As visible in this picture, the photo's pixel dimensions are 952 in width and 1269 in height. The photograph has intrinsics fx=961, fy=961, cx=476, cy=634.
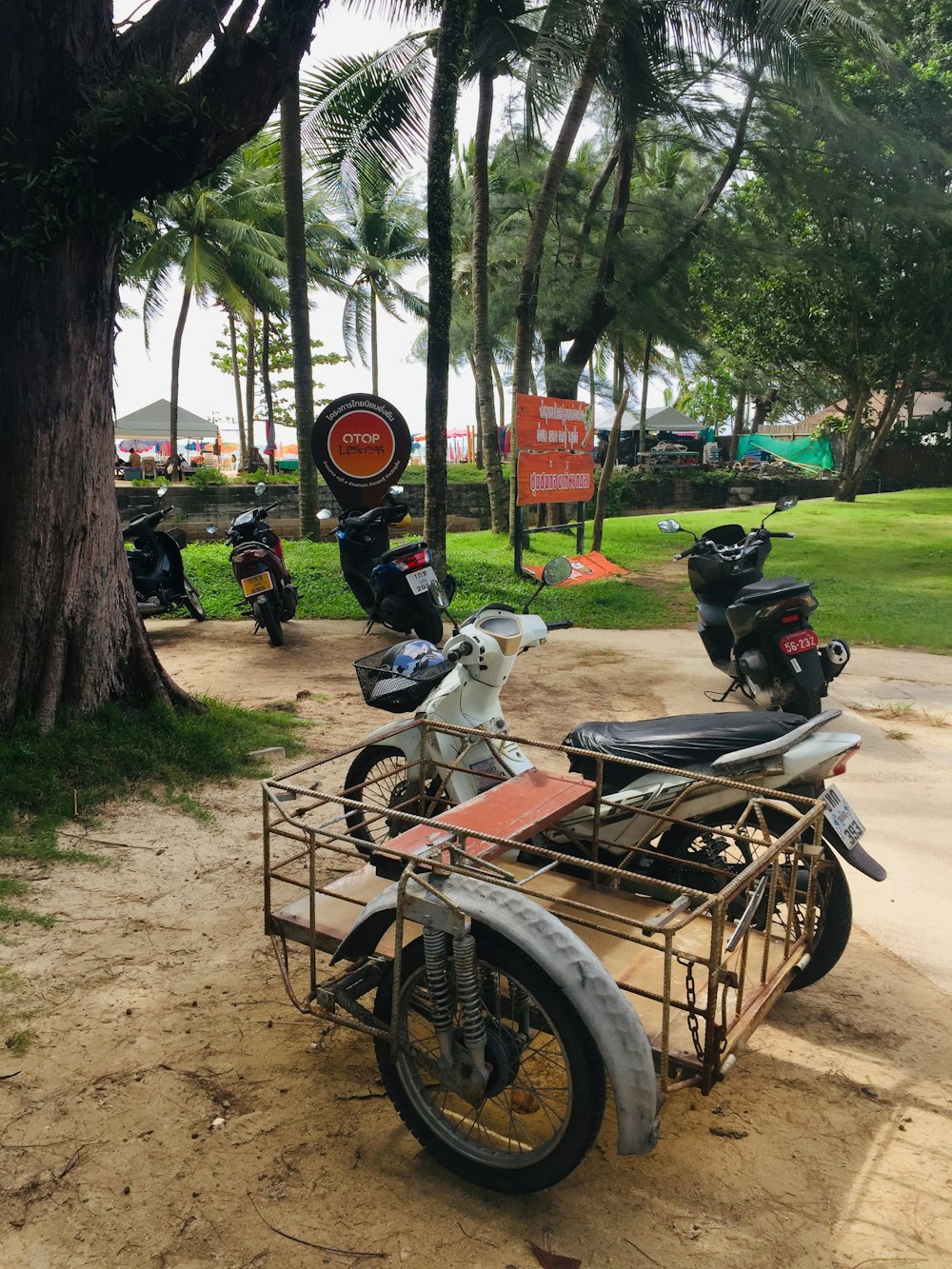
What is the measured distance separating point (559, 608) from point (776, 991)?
7988mm

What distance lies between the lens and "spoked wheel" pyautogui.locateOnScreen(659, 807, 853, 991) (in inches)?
113

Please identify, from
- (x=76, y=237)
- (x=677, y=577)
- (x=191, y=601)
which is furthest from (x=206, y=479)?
(x=76, y=237)

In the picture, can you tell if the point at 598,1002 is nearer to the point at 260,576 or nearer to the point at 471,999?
the point at 471,999

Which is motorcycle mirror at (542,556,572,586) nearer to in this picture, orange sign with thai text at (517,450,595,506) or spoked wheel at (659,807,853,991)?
spoked wheel at (659,807,853,991)

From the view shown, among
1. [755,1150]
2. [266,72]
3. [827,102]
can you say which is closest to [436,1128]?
[755,1150]

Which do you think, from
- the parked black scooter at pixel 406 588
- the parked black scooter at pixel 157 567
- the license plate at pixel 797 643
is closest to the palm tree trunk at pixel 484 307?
the parked black scooter at pixel 157 567

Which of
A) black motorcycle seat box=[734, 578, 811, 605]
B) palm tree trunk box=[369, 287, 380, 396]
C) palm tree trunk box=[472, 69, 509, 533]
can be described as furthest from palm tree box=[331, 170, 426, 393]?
black motorcycle seat box=[734, 578, 811, 605]

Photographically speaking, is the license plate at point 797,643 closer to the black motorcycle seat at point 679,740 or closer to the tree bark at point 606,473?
the black motorcycle seat at point 679,740

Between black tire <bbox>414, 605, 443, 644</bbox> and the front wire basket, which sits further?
black tire <bbox>414, 605, 443, 644</bbox>

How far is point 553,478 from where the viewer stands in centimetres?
1134

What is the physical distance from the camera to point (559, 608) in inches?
411

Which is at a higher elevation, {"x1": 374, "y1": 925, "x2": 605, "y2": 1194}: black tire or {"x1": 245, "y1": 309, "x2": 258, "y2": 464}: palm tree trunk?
{"x1": 245, "y1": 309, "x2": 258, "y2": 464}: palm tree trunk

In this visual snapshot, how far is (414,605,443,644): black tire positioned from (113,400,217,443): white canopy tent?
25879 mm

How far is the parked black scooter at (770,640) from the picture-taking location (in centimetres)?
579
